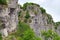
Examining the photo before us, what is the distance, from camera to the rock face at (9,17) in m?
84.1

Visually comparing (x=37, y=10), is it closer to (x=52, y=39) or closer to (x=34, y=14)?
A: (x=34, y=14)

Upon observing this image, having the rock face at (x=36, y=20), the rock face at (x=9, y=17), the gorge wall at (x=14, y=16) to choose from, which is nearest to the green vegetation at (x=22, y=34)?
the gorge wall at (x=14, y=16)

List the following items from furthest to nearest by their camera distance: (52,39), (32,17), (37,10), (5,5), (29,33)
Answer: (37,10)
(32,17)
(52,39)
(5,5)
(29,33)

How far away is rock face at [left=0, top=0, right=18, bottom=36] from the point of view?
84.1 m

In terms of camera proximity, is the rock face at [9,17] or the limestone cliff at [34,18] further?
the limestone cliff at [34,18]

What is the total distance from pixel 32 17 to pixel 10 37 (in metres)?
36.3

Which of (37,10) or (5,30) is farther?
(37,10)

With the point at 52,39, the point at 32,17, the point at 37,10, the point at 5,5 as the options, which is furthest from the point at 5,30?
the point at 37,10

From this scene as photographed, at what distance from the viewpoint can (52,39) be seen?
99625mm

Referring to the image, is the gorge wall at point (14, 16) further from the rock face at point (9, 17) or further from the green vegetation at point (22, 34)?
the green vegetation at point (22, 34)

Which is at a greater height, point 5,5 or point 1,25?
point 5,5

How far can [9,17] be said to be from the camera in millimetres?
89188

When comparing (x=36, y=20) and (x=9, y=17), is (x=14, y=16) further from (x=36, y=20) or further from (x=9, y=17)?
(x=36, y=20)

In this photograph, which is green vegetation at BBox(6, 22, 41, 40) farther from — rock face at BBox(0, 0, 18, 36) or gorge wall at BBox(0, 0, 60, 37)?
rock face at BBox(0, 0, 18, 36)
